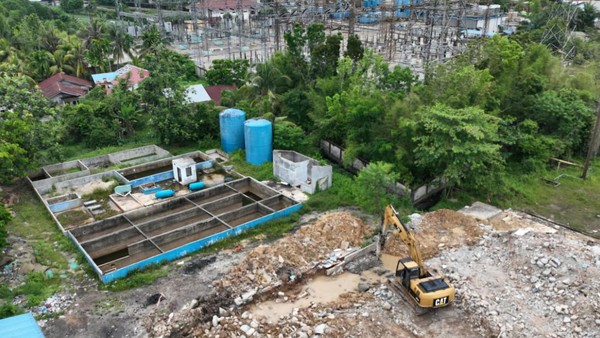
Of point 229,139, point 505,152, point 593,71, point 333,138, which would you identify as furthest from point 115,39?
point 593,71

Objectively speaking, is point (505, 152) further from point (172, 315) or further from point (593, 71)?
point (172, 315)

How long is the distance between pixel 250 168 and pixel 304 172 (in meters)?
3.69

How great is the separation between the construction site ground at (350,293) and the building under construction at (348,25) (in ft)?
71.8

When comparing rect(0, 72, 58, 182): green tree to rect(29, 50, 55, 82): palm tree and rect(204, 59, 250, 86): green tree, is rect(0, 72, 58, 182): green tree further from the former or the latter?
rect(204, 59, 250, 86): green tree

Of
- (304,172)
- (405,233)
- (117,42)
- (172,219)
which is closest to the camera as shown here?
(405,233)

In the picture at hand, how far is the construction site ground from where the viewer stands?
14.1 meters

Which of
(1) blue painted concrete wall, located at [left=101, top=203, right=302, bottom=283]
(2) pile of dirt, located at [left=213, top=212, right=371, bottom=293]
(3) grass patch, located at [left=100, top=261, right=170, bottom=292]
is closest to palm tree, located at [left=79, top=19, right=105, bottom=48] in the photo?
(1) blue painted concrete wall, located at [left=101, top=203, right=302, bottom=283]

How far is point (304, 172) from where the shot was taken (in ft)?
76.6

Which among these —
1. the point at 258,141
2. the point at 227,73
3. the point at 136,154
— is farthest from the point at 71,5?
the point at 258,141

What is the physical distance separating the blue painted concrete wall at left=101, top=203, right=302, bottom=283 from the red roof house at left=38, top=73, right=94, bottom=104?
2344cm

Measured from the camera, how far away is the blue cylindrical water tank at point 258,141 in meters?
25.1

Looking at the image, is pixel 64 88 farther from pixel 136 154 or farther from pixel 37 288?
pixel 37 288

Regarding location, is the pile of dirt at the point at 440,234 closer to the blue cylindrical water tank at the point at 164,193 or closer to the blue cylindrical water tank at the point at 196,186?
the blue cylindrical water tank at the point at 196,186

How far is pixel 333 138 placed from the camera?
26.6 metres
